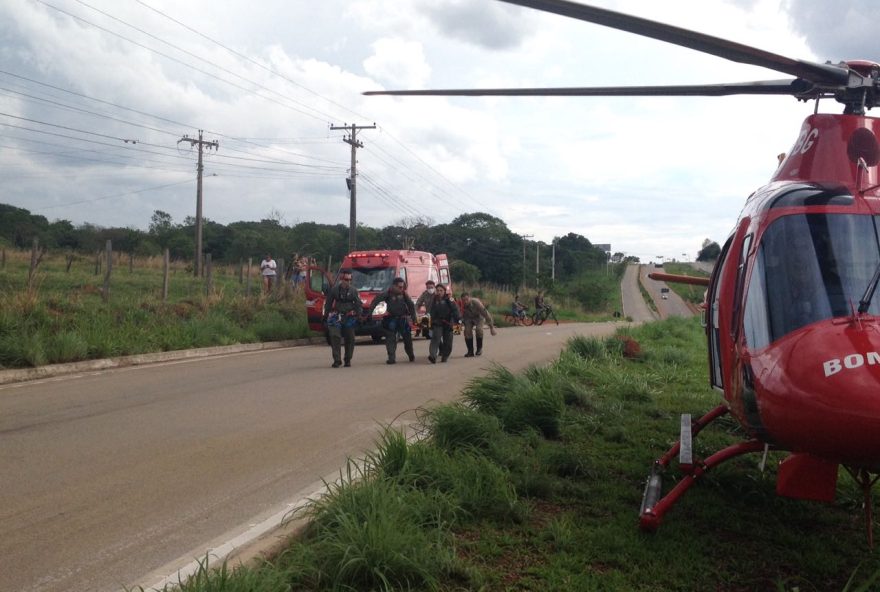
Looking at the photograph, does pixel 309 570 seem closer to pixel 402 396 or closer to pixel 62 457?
pixel 62 457

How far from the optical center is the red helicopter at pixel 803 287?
4.06m

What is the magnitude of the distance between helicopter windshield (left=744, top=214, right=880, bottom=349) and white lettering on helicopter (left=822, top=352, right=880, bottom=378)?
449 mm

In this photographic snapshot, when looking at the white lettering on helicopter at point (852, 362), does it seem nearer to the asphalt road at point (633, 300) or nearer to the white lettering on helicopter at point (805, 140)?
the white lettering on helicopter at point (805, 140)

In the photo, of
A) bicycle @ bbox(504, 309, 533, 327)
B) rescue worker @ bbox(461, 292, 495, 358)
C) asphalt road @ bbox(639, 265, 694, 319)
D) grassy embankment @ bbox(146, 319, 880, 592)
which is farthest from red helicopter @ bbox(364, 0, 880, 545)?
asphalt road @ bbox(639, 265, 694, 319)

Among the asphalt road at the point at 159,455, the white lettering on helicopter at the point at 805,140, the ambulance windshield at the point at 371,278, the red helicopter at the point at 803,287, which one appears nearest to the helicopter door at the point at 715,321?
the red helicopter at the point at 803,287

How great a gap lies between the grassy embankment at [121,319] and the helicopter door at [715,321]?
1084cm

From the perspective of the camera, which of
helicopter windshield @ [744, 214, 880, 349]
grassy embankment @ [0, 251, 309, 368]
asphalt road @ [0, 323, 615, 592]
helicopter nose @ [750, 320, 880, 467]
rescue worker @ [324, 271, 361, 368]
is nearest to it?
helicopter nose @ [750, 320, 880, 467]

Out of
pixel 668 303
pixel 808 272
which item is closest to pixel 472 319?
pixel 808 272

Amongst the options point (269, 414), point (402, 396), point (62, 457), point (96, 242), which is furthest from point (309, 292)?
point (96, 242)

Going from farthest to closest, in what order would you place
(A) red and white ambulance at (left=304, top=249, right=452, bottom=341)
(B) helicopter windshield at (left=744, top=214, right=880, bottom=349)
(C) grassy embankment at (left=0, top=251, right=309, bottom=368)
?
(A) red and white ambulance at (left=304, top=249, right=452, bottom=341) → (C) grassy embankment at (left=0, top=251, right=309, bottom=368) → (B) helicopter windshield at (left=744, top=214, right=880, bottom=349)

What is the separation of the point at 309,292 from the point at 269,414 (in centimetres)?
1277

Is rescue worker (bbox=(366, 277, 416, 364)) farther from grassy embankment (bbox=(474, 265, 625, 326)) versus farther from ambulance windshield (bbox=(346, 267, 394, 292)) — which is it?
grassy embankment (bbox=(474, 265, 625, 326))

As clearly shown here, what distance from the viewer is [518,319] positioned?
41.3 m

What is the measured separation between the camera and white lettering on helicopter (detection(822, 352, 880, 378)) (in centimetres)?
404
